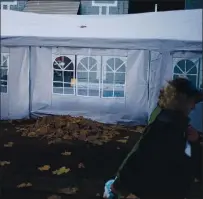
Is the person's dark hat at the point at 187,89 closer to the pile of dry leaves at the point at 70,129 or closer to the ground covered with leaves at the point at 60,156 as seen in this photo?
the ground covered with leaves at the point at 60,156

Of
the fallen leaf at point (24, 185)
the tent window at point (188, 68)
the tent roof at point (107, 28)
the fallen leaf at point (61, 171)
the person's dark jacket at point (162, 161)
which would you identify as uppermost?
the tent roof at point (107, 28)

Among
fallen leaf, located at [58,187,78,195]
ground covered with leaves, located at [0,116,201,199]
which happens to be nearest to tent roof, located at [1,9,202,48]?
ground covered with leaves, located at [0,116,201,199]

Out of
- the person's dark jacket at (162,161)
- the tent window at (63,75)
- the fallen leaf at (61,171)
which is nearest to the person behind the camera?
the person's dark jacket at (162,161)

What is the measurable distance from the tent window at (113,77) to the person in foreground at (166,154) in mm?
6070

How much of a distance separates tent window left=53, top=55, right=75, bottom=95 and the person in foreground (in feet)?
21.2

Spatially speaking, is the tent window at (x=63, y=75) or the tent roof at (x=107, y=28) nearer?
the tent roof at (x=107, y=28)

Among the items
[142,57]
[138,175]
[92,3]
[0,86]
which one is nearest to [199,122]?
[142,57]

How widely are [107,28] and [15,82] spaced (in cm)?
273

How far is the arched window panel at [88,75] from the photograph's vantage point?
8.20 meters

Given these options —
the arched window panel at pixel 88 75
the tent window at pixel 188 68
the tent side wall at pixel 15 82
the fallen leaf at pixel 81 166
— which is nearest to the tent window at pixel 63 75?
the arched window panel at pixel 88 75

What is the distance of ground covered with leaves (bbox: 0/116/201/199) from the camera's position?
13.4 ft

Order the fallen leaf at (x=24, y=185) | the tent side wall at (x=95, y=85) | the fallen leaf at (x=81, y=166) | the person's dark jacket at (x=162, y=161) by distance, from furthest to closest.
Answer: the tent side wall at (x=95, y=85) → the fallen leaf at (x=81, y=166) → the fallen leaf at (x=24, y=185) → the person's dark jacket at (x=162, y=161)

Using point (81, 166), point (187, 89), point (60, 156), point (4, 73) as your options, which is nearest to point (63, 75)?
point (4, 73)

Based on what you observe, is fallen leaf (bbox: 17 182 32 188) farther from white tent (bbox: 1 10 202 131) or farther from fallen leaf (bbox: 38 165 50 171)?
white tent (bbox: 1 10 202 131)
